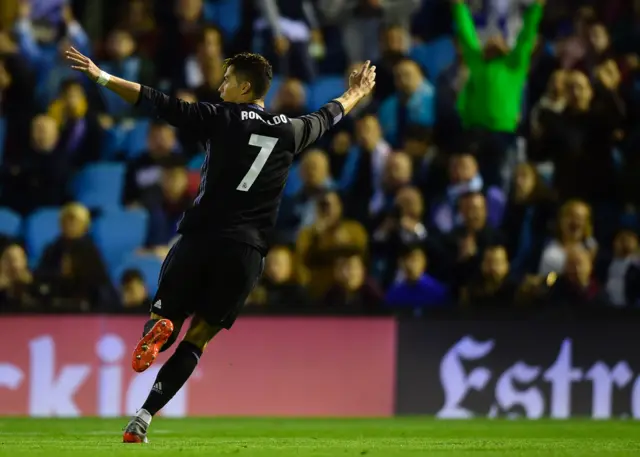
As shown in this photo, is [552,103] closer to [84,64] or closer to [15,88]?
[15,88]

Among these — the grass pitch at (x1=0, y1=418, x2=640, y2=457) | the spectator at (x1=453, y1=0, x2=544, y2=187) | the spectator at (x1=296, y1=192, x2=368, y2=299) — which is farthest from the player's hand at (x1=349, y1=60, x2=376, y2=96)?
the spectator at (x1=453, y1=0, x2=544, y2=187)

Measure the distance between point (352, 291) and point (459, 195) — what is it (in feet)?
5.05

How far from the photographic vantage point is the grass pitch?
751 centimetres

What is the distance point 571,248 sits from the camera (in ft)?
40.8

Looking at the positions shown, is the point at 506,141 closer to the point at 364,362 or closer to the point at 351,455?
the point at 364,362

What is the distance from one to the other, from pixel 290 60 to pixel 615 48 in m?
3.34

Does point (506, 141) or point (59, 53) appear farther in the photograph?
point (59, 53)

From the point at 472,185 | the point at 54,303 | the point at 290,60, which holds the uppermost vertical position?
the point at 290,60

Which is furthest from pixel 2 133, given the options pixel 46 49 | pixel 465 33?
pixel 465 33

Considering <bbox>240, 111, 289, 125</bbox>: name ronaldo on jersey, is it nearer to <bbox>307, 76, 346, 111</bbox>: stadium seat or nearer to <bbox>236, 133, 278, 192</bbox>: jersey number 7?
<bbox>236, 133, 278, 192</bbox>: jersey number 7

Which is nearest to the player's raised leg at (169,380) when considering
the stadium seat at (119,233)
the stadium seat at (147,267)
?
the stadium seat at (147,267)

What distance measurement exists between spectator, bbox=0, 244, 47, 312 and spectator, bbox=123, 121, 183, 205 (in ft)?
5.16

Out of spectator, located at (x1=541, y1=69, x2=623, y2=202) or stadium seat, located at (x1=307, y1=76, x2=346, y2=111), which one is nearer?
spectator, located at (x1=541, y1=69, x2=623, y2=202)

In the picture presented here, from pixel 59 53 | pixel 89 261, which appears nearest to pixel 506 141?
pixel 89 261
